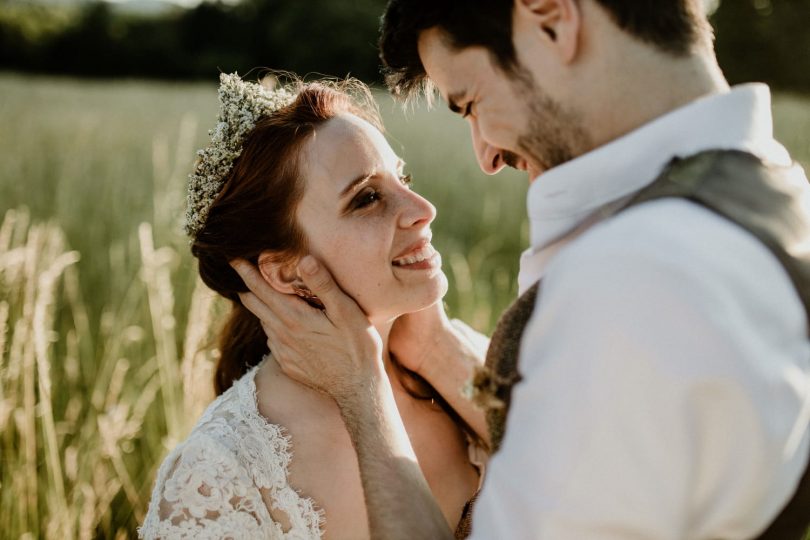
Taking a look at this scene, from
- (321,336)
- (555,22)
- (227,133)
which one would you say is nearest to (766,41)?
(227,133)

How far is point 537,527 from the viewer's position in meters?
1.33

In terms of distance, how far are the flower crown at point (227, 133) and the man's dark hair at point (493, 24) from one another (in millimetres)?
874

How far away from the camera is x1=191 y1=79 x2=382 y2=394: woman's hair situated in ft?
9.24

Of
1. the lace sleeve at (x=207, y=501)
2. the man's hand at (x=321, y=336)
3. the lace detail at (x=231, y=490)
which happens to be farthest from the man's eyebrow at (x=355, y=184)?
the lace sleeve at (x=207, y=501)

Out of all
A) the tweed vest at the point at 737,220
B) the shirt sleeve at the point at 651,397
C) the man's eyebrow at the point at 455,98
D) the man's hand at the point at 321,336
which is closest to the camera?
the shirt sleeve at the point at 651,397

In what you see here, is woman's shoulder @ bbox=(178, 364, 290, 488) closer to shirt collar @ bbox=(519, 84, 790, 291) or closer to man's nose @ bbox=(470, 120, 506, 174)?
man's nose @ bbox=(470, 120, 506, 174)

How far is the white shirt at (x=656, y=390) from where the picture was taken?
4.16ft

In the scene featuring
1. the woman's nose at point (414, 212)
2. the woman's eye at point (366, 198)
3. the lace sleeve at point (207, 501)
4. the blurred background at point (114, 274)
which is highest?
the woman's eye at point (366, 198)

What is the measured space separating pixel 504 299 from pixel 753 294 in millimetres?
4064

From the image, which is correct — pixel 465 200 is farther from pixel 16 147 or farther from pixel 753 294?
pixel 753 294

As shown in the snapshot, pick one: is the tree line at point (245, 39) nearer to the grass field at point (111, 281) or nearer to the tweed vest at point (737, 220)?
the grass field at point (111, 281)

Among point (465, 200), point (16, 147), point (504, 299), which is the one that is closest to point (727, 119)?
point (504, 299)

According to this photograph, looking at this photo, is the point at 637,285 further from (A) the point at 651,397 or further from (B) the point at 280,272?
(B) the point at 280,272

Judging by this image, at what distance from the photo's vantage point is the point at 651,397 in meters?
1.26
